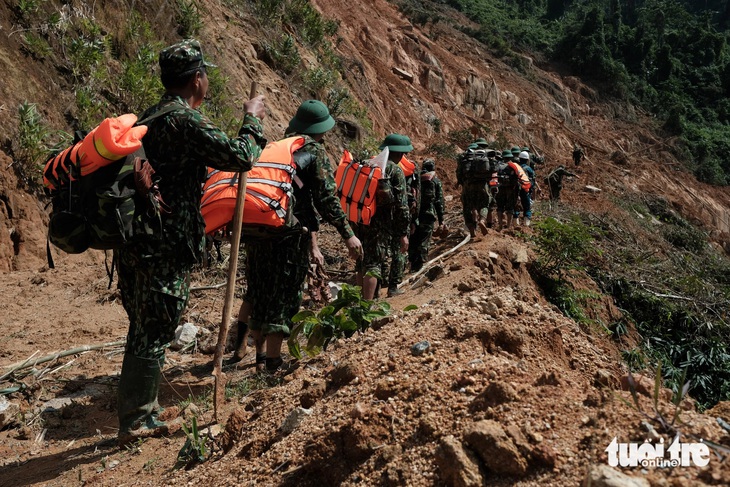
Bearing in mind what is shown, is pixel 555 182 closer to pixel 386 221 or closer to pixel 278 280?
pixel 386 221

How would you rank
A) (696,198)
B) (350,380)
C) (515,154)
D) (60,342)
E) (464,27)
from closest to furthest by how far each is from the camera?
(350,380) < (60,342) < (515,154) < (696,198) < (464,27)

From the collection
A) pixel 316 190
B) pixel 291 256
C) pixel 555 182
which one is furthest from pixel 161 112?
pixel 555 182

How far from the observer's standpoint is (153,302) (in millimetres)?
3014

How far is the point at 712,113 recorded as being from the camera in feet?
144

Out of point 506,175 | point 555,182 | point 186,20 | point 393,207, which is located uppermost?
point 186,20

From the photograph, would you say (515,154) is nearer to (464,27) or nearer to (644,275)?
(644,275)

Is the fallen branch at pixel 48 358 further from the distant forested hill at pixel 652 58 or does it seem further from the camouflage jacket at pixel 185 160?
the distant forested hill at pixel 652 58

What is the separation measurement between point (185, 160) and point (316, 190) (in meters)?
1.17

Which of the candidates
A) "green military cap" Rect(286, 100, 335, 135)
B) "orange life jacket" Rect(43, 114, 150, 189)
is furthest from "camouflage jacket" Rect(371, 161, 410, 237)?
"orange life jacket" Rect(43, 114, 150, 189)

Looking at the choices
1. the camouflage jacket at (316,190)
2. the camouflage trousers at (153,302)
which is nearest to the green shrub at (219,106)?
the camouflage jacket at (316,190)

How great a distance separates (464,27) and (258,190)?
38.2 m

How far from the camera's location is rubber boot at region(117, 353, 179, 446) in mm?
3021

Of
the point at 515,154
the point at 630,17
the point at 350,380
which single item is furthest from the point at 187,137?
the point at 630,17

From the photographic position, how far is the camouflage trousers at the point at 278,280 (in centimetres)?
407
